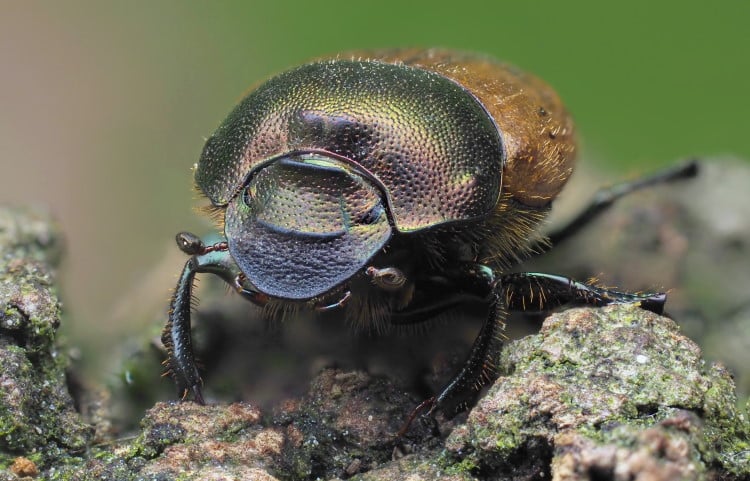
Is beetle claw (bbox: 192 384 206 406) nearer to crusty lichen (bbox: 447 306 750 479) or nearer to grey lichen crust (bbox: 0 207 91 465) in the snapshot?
grey lichen crust (bbox: 0 207 91 465)

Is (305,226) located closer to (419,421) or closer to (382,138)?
(382,138)

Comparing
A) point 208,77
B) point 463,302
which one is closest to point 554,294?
point 463,302

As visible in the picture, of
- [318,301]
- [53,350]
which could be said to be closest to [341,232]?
[318,301]

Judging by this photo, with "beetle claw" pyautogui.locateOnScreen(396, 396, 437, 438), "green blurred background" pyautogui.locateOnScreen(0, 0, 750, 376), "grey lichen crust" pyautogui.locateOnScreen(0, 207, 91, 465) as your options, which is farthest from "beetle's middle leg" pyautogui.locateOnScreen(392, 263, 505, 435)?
"green blurred background" pyautogui.locateOnScreen(0, 0, 750, 376)

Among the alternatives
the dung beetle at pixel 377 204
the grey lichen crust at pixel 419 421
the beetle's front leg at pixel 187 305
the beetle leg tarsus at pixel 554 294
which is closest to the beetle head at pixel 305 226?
the dung beetle at pixel 377 204

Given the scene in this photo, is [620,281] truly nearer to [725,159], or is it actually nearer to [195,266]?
[725,159]

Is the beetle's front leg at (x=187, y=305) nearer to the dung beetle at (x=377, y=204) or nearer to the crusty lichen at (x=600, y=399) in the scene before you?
the dung beetle at (x=377, y=204)

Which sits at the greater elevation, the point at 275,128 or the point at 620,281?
the point at 275,128
